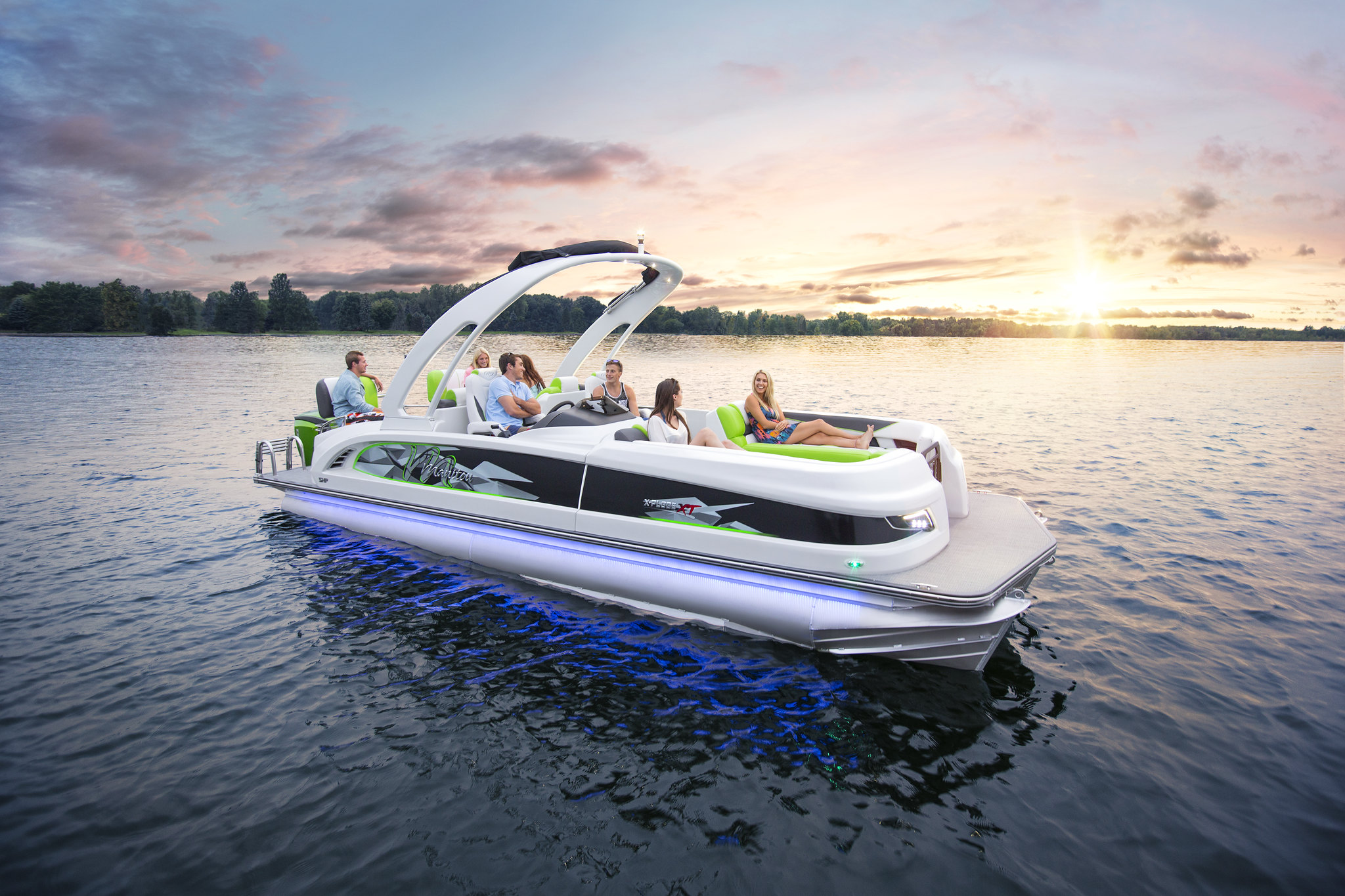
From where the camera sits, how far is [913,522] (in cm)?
461

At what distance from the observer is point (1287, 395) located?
2795cm

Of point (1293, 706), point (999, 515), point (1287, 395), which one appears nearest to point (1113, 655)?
point (1293, 706)

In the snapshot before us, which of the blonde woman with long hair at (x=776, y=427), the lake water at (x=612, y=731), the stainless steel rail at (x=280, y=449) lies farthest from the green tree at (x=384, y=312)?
the blonde woman with long hair at (x=776, y=427)

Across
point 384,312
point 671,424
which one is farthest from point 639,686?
point 384,312

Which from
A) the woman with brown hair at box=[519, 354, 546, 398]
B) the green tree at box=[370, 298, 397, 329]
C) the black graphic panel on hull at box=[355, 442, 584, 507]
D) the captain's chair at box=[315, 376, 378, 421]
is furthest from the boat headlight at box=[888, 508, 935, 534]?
the green tree at box=[370, 298, 397, 329]

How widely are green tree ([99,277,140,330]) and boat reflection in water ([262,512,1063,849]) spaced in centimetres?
10294

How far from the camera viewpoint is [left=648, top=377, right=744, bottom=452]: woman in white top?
554 centimetres

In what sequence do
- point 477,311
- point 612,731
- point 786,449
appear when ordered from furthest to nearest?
point 477,311, point 786,449, point 612,731

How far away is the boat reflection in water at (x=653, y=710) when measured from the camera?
346cm

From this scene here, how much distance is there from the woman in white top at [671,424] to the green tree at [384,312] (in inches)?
2934

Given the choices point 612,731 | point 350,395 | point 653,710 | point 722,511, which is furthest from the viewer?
point 350,395

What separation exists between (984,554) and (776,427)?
8.01 ft

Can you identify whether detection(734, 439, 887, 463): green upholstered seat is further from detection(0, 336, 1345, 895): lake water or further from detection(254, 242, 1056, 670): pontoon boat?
detection(0, 336, 1345, 895): lake water

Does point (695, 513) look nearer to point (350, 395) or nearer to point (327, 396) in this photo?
point (350, 395)
